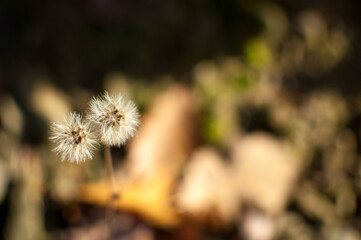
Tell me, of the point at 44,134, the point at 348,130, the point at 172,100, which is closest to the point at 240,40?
the point at 172,100

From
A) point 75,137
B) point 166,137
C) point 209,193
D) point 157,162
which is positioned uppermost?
point 166,137

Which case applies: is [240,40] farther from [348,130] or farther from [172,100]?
[348,130]

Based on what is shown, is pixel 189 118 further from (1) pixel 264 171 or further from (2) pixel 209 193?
(1) pixel 264 171

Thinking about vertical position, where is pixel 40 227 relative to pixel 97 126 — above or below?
above

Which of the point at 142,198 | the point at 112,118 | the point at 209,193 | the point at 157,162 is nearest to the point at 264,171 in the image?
the point at 209,193

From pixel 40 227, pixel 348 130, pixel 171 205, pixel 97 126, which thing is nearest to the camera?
pixel 97 126

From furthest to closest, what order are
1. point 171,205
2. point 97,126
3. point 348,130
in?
point 348,130 < point 171,205 < point 97,126

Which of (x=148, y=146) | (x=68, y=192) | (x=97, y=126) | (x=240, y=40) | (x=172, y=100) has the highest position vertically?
(x=240, y=40)
